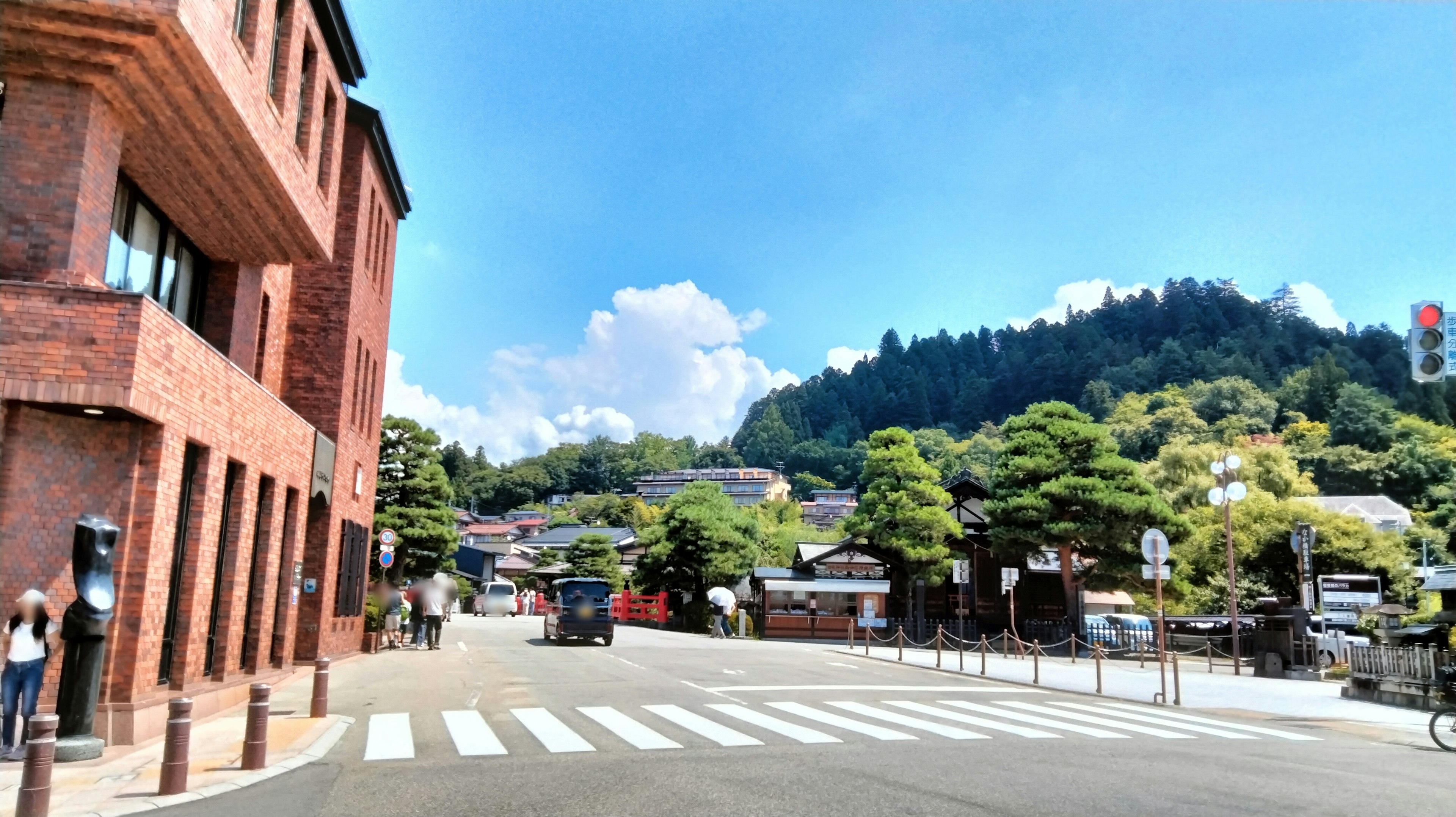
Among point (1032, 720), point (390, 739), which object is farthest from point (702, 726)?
point (1032, 720)

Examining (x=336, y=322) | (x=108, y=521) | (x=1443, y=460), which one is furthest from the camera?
(x=1443, y=460)

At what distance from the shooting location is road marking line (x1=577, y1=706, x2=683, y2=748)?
1019cm

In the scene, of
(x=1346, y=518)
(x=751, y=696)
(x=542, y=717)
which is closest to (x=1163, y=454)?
(x=1346, y=518)

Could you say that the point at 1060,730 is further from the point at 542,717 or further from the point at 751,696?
the point at 542,717

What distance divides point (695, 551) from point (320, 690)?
32.4 meters

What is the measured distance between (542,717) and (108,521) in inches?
218

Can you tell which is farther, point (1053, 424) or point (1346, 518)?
point (1346, 518)

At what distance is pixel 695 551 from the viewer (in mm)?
43906

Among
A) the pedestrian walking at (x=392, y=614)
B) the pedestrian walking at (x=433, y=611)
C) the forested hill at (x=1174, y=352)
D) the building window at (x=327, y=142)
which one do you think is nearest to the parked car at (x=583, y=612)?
the pedestrian walking at (x=433, y=611)

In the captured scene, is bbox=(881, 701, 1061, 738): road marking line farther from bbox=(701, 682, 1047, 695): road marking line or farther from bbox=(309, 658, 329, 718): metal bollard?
bbox=(309, 658, 329, 718): metal bollard

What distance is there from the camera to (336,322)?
824 inches

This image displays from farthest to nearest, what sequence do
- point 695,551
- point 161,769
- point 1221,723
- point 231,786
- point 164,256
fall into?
point 695,551 → point 164,256 → point 1221,723 → point 161,769 → point 231,786

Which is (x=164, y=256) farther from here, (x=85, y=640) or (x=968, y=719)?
(x=968, y=719)

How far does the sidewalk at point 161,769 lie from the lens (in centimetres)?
716
